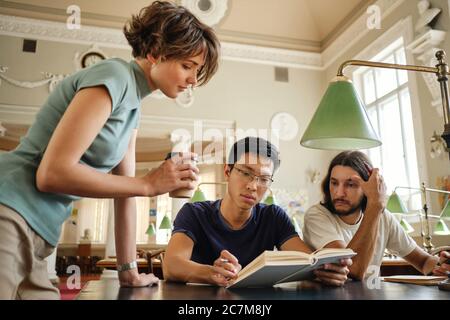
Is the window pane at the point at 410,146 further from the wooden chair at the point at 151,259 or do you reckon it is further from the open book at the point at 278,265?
the open book at the point at 278,265

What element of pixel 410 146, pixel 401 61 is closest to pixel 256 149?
pixel 410 146

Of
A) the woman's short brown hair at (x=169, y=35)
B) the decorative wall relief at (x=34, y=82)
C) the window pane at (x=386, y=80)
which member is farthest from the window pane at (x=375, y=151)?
the woman's short brown hair at (x=169, y=35)

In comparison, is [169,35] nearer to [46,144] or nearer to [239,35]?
[46,144]

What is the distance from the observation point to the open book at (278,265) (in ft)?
3.21

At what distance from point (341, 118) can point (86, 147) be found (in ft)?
3.25

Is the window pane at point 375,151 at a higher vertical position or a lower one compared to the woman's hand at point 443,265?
higher

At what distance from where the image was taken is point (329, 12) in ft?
20.6

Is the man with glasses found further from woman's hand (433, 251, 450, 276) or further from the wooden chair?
the wooden chair

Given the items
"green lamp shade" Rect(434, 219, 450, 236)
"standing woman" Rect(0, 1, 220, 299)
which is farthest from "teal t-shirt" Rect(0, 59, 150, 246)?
"green lamp shade" Rect(434, 219, 450, 236)

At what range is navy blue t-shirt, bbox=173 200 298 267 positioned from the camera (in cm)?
162

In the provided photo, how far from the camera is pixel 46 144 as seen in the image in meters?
0.90

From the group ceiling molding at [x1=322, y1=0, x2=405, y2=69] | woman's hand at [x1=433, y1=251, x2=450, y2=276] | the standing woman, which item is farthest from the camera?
ceiling molding at [x1=322, y1=0, x2=405, y2=69]

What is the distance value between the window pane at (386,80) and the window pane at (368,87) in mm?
161

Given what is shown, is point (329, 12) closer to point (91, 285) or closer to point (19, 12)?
point (19, 12)
